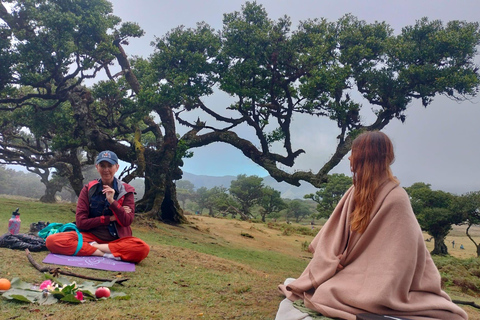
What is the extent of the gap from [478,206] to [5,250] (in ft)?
55.8

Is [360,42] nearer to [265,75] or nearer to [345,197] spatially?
[265,75]

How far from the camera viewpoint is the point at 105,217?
5359 millimetres

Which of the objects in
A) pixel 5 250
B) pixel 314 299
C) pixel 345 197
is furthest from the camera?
pixel 5 250

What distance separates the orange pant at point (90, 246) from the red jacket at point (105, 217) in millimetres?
151

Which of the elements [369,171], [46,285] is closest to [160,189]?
[46,285]

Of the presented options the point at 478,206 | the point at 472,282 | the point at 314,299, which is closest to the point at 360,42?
the point at 472,282

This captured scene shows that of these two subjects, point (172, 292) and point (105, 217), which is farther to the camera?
point (105, 217)

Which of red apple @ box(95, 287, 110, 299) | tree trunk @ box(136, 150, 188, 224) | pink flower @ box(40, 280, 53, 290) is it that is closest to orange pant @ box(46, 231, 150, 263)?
pink flower @ box(40, 280, 53, 290)

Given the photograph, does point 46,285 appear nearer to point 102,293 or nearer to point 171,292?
point 102,293

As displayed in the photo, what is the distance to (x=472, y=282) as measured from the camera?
28.2 feet

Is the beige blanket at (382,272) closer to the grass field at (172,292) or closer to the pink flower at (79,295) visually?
the grass field at (172,292)

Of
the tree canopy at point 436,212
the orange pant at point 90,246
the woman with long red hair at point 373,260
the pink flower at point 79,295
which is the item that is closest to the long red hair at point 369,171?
the woman with long red hair at point 373,260

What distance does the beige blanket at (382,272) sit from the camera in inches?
108

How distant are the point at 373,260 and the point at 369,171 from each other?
2.42 feet
